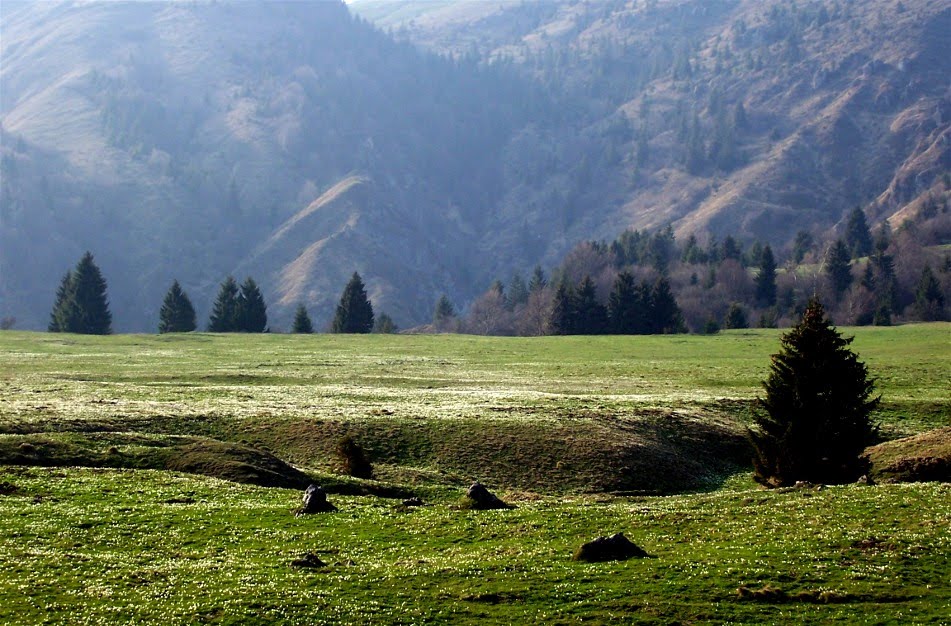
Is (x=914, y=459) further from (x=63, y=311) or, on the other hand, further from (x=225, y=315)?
(x=63, y=311)

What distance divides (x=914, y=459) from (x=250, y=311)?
420 feet

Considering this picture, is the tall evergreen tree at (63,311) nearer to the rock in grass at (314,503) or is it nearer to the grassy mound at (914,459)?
the rock in grass at (314,503)

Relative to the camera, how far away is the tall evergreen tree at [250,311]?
509 feet

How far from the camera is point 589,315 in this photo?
15600 centimetres

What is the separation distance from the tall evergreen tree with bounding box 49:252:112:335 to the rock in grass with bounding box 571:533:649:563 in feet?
458

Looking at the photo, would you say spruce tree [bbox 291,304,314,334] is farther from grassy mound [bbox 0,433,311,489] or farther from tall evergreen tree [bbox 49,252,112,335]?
grassy mound [bbox 0,433,311,489]

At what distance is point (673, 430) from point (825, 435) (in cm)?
1522

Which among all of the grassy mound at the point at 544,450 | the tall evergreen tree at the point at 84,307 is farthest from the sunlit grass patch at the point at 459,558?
the tall evergreen tree at the point at 84,307

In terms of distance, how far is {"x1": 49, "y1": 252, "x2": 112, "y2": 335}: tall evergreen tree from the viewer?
497 ft

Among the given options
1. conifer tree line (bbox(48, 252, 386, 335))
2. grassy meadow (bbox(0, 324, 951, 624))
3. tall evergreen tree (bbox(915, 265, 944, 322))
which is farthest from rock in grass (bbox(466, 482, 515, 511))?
tall evergreen tree (bbox(915, 265, 944, 322))

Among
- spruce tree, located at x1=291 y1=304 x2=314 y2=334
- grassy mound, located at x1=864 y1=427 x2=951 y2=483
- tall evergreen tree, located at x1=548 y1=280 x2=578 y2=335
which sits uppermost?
tall evergreen tree, located at x1=548 y1=280 x2=578 y2=335

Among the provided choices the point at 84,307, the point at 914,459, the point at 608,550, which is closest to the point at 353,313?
the point at 84,307

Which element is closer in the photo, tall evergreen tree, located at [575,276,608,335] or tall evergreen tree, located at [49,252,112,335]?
tall evergreen tree, located at [49,252,112,335]

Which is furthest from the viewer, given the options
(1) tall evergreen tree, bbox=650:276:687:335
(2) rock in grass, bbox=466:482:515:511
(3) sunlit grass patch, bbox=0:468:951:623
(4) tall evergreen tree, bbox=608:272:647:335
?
(1) tall evergreen tree, bbox=650:276:687:335
